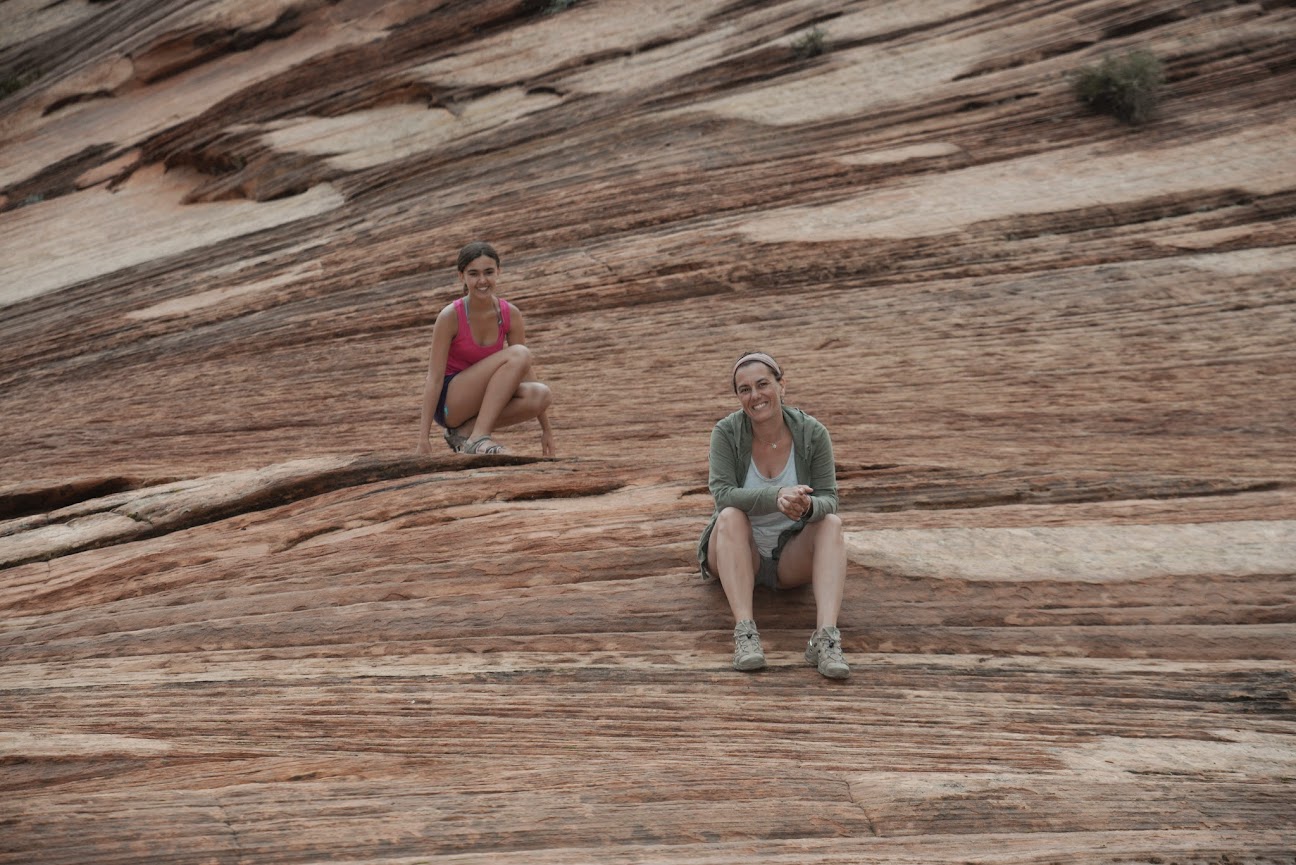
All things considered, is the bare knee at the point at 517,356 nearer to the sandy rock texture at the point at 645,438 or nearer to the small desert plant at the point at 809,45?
the sandy rock texture at the point at 645,438

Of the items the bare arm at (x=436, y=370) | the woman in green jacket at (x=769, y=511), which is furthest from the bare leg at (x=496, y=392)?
the woman in green jacket at (x=769, y=511)

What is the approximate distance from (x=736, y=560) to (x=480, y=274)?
10.8ft

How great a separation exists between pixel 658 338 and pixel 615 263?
3.91 ft

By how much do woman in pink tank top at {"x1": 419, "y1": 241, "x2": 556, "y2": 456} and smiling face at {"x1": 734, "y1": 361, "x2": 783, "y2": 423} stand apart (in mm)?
2797

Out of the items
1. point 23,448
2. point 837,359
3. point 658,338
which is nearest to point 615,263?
point 658,338

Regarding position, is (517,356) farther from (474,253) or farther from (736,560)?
(736,560)

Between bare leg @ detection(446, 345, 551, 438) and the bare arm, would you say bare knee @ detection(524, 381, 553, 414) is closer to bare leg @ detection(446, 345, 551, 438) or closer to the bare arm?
bare leg @ detection(446, 345, 551, 438)

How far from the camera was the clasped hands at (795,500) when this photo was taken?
235 inches

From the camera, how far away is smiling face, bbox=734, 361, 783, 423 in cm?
624

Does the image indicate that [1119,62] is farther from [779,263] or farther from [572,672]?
[572,672]

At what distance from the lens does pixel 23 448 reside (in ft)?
35.1

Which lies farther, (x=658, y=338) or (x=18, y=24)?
(x=18, y=24)

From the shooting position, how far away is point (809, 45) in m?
14.3

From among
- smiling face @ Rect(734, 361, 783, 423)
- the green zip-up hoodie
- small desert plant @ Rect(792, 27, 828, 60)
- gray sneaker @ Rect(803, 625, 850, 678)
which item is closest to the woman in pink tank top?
the green zip-up hoodie
